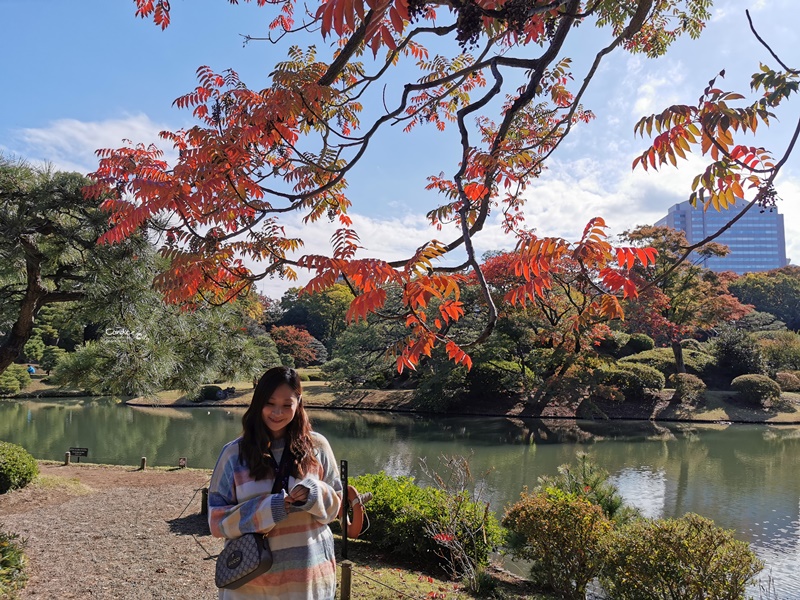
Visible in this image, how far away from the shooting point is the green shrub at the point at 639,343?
20875mm

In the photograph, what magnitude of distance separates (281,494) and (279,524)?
0.10 metres

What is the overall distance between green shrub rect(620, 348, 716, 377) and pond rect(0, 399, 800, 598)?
3.97 m

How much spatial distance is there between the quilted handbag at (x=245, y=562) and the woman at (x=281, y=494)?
3cm

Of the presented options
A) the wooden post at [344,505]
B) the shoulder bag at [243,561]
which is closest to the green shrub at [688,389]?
the wooden post at [344,505]

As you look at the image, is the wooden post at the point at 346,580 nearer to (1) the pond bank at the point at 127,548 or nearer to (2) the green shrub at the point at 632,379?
(1) the pond bank at the point at 127,548

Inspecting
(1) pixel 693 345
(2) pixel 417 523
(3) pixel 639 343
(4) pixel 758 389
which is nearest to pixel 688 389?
(4) pixel 758 389

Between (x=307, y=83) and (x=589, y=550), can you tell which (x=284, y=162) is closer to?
(x=307, y=83)

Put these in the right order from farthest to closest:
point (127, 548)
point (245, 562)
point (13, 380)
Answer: point (13, 380) → point (127, 548) → point (245, 562)

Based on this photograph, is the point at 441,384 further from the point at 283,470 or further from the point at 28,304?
the point at 283,470

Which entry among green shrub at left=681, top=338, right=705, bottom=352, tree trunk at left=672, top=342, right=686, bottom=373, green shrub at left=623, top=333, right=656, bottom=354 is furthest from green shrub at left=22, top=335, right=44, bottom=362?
green shrub at left=681, top=338, right=705, bottom=352

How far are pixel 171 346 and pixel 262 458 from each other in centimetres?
363

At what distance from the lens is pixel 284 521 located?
1430 mm

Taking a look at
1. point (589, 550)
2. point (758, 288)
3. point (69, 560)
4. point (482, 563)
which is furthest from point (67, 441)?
point (758, 288)

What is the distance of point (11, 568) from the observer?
3475mm
